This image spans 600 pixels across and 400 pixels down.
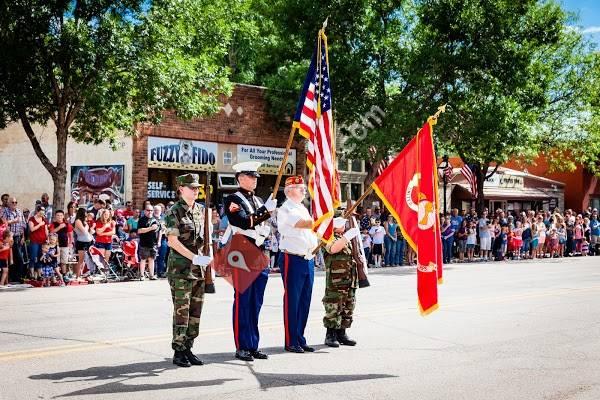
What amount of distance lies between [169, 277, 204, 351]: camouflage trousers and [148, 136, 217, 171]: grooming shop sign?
1762cm

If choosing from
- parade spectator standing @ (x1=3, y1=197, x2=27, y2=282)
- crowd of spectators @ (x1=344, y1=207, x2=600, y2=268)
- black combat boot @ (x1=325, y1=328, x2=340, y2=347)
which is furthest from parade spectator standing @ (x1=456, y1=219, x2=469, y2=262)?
black combat boot @ (x1=325, y1=328, x2=340, y2=347)

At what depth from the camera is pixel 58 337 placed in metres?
8.93

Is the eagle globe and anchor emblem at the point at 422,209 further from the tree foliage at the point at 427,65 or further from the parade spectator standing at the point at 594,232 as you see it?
the parade spectator standing at the point at 594,232

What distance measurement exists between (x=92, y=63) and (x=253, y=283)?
11.1 m

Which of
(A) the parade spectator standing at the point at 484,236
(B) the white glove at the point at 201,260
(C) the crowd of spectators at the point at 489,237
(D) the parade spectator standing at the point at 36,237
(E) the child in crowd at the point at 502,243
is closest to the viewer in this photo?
(B) the white glove at the point at 201,260

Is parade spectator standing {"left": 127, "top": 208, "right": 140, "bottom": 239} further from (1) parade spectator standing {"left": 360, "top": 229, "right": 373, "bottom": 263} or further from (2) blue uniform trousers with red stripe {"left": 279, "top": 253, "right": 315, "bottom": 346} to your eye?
(2) blue uniform trousers with red stripe {"left": 279, "top": 253, "right": 315, "bottom": 346}

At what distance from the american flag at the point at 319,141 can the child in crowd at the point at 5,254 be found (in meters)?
9.71

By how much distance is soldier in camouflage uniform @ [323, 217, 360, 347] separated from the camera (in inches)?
336

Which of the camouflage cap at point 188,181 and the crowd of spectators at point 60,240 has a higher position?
the camouflage cap at point 188,181

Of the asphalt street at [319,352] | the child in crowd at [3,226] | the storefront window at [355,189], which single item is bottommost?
Result: the asphalt street at [319,352]

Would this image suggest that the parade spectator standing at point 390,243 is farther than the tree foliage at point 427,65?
No

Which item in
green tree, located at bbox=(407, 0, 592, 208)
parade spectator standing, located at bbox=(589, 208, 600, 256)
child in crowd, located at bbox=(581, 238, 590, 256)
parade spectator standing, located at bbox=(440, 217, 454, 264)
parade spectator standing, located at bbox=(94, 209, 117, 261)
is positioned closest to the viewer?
parade spectator standing, located at bbox=(94, 209, 117, 261)

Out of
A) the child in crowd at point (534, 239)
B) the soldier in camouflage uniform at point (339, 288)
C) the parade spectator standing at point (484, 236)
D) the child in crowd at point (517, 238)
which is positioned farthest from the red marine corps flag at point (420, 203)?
the child in crowd at point (534, 239)

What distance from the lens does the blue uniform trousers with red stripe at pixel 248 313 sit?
7578 mm
